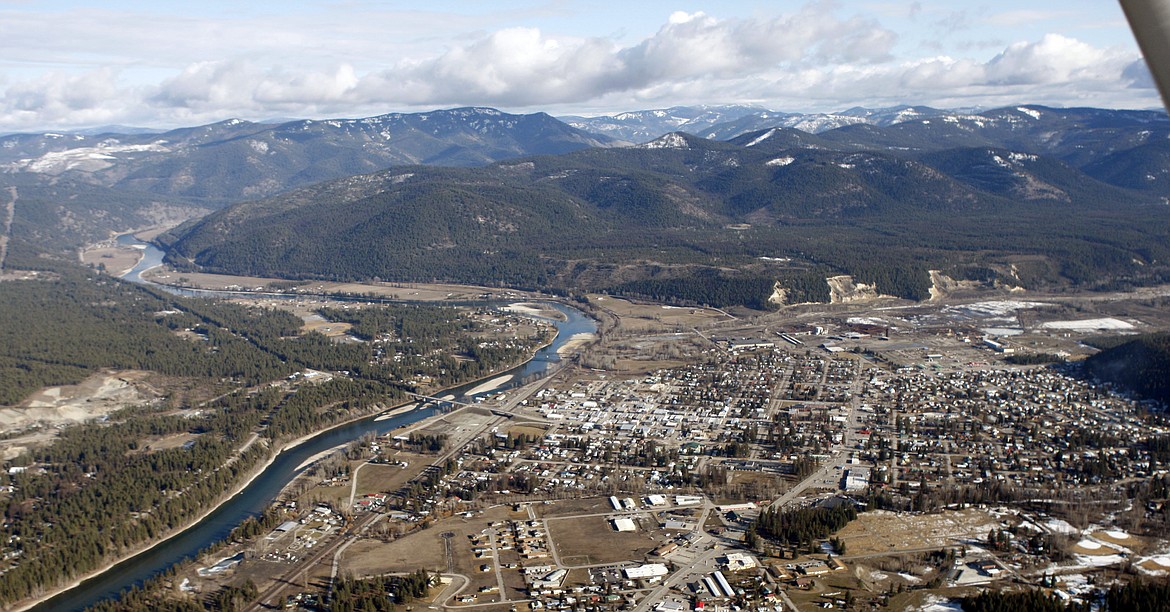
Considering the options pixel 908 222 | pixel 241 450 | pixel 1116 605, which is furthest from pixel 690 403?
pixel 908 222

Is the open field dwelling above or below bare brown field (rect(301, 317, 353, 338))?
below

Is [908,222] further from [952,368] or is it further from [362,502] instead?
[362,502]

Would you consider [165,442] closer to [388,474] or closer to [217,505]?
[217,505]

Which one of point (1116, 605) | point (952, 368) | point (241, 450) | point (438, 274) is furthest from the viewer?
point (438, 274)

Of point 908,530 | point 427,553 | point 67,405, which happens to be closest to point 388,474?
point 427,553

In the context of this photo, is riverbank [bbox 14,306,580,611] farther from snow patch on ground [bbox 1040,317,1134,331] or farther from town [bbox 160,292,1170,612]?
snow patch on ground [bbox 1040,317,1134,331]

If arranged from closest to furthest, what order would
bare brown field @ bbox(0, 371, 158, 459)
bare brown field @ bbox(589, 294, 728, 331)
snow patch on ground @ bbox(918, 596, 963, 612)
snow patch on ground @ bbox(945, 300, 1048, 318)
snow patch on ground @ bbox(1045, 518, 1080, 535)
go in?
snow patch on ground @ bbox(918, 596, 963, 612), snow patch on ground @ bbox(1045, 518, 1080, 535), bare brown field @ bbox(0, 371, 158, 459), bare brown field @ bbox(589, 294, 728, 331), snow patch on ground @ bbox(945, 300, 1048, 318)

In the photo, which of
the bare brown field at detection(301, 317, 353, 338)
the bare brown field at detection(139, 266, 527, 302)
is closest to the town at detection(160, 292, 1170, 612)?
the bare brown field at detection(301, 317, 353, 338)

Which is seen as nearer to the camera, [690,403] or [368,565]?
[368,565]
